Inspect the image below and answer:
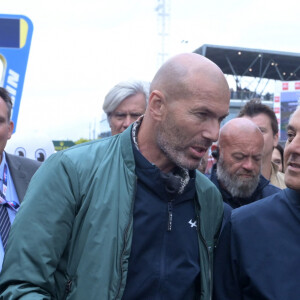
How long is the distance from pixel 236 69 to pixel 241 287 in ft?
117

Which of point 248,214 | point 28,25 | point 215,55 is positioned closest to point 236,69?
point 215,55

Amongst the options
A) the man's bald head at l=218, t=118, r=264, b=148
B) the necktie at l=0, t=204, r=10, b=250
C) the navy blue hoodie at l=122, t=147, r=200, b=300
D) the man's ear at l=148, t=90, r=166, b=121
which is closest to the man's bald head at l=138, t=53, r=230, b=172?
the man's ear at l=148, t=90, r=166, b=121

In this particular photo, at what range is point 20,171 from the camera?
359cm

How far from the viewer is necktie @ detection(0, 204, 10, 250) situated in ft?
9.96

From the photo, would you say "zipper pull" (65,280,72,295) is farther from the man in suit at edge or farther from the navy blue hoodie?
the man in suit at edge

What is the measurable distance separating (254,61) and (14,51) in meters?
31.4

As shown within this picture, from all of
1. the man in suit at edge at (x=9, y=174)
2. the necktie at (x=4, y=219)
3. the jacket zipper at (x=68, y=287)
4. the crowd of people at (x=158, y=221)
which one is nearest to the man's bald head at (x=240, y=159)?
the crowd of people at (x=158, y=221)

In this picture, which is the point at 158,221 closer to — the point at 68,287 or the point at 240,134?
the point at 68,287

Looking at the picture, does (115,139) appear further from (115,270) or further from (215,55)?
(215,55)

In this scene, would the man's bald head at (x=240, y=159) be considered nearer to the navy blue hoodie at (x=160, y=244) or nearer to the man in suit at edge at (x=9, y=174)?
the man in suit at edge at (x=9, y=174)

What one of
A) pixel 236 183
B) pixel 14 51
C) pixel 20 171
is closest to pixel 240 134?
pixel 236 183

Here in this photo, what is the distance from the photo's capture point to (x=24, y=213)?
182 centimetres

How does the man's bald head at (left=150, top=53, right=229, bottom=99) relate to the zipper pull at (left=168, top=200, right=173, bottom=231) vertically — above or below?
above

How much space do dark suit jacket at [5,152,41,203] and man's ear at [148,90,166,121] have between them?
5.58ft
